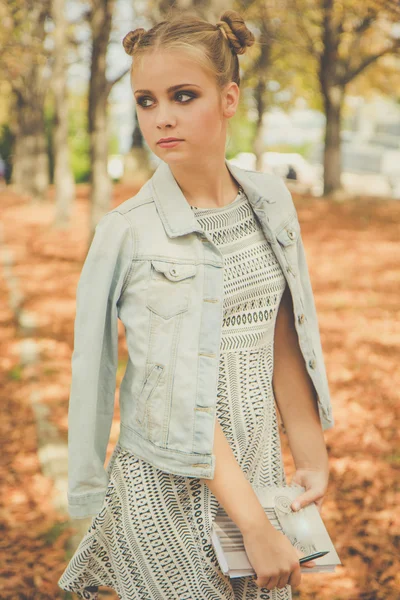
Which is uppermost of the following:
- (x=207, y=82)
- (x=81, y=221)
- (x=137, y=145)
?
(x=207, y=82)

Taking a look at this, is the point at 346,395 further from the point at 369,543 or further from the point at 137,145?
the point at 137,145

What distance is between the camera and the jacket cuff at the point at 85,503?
185 cm

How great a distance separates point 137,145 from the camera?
2442cm

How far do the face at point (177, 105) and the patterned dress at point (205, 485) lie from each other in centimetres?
20

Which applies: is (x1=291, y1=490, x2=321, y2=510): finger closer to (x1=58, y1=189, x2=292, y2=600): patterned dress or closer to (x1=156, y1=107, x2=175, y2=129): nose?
(x1=58, y1=189, x2=292, y2=600): patterned dress

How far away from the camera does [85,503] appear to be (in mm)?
1851

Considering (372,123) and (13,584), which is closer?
(13,584)

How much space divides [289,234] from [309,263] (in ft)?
32.8

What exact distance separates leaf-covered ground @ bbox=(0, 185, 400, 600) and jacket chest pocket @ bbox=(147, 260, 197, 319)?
254 cm

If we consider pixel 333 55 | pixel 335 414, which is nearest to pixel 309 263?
pixel 335 414

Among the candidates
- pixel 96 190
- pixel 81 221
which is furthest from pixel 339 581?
pixel 81 221

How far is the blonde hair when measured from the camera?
1775 mm

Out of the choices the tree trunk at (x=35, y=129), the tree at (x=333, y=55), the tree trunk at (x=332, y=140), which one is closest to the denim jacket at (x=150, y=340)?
the tree at (x=333, y=55)

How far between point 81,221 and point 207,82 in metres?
16.7
